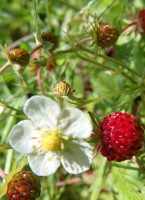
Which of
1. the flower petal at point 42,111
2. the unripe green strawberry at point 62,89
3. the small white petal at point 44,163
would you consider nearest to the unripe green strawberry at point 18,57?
the unripe green strawberry at point 62,89

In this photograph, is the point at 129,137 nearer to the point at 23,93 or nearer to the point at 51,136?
the point at 51,136

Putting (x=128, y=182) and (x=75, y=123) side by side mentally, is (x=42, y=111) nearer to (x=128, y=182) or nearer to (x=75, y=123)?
(x=75, y=123)

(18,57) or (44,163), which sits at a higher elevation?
(18,57)

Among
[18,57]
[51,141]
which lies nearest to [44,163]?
[51,141]

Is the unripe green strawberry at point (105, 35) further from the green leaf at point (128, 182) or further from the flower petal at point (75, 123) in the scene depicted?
the green leaf at point (128, 182)

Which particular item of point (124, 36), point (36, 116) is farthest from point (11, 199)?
point (124, 36)

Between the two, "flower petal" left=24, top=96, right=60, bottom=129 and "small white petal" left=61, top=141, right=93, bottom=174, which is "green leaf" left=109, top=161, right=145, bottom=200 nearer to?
"small white petal" left=61, top=141, right=93, bottom=174
